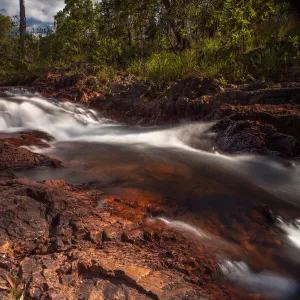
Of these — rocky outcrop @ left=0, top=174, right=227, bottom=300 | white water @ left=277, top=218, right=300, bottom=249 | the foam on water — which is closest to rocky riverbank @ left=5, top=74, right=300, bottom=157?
the foam on water

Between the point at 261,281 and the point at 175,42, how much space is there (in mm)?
11335

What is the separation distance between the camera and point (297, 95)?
403cm

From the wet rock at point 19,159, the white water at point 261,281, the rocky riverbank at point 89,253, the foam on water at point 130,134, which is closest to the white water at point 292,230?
the white water at point 261,281

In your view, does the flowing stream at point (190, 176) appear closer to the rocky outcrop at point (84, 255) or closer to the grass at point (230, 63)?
the rocky outcrop at point (84, 255)

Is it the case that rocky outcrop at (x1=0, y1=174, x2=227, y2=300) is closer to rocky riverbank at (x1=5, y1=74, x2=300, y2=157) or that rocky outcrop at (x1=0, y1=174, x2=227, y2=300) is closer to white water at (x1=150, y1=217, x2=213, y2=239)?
white water at (x1=150, y1=217, x2=213, y2=239)

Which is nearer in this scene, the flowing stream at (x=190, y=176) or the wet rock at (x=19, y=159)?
the flowing stream at (x=190, y=176)

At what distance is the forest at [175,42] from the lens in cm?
595

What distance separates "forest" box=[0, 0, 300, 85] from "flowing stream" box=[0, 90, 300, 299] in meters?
2.26

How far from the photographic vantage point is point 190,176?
318cm

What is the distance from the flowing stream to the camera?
6.58 ft

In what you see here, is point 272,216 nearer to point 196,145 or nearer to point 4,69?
point 196,145

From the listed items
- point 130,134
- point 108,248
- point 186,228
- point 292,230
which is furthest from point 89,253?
point 130,134

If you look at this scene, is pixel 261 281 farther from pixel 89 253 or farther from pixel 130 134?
pixel 130 134

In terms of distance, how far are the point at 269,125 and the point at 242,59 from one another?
3.08m
